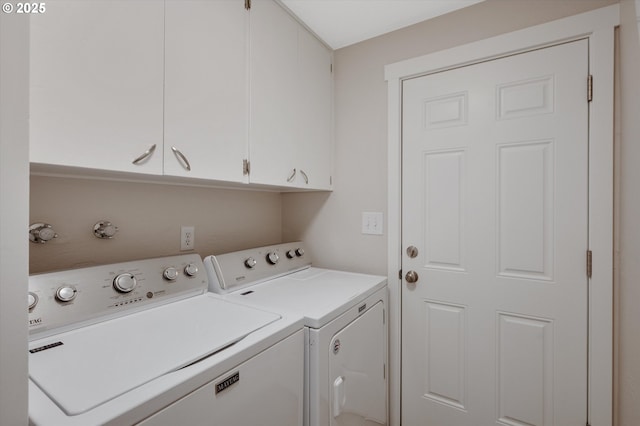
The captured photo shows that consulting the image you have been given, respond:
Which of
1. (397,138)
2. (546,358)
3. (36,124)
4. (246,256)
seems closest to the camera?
(36,124)

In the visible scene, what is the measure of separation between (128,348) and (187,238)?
79 cm

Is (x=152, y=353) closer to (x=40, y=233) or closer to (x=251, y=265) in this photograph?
(x=40, y=233)

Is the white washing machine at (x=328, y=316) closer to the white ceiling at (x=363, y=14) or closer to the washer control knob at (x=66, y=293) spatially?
the washer control knob at (x=66, y=293)

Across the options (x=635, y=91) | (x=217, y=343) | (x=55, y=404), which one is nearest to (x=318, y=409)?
(x=217, y=343)

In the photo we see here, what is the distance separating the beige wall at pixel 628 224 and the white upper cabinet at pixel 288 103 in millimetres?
1384

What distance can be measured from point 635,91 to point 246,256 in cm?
173

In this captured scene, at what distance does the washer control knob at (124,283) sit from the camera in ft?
3.53

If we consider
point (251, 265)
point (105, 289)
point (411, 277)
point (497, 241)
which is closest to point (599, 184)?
point (497, 241)

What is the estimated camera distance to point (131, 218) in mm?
1346

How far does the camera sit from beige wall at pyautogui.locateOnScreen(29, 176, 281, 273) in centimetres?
111

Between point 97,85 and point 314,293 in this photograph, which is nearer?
point 97,85

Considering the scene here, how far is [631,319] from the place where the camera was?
1.17m

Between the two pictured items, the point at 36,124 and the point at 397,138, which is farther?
the point at 397,138

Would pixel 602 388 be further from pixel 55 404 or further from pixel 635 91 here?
pixel 55 404
